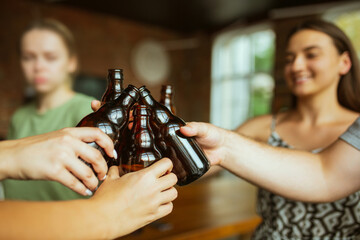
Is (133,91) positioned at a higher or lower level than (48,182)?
higher

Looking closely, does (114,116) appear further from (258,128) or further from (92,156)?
(258,128)

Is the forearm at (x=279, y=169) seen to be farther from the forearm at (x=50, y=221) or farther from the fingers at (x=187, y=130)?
the forearm at (x=50, y=221)

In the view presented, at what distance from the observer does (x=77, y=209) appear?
314 mm

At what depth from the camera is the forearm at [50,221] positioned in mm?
278

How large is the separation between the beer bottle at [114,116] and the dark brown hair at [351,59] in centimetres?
60

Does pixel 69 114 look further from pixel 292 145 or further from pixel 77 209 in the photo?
pixel 292 145

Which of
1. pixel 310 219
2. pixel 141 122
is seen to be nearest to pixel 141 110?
pixel 141 122

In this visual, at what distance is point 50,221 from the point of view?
11.5 inches

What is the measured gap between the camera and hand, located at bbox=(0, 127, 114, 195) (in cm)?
36

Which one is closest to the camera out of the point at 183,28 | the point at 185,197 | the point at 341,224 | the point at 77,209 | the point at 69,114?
the point at 77,209

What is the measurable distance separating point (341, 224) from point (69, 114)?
28.7 inches

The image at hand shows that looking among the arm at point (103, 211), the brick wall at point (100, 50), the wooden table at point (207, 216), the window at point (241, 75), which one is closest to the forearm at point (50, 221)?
the arm at point (103, 211)

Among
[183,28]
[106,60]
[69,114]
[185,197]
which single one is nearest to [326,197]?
[69,114]

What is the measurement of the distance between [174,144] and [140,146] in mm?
53
